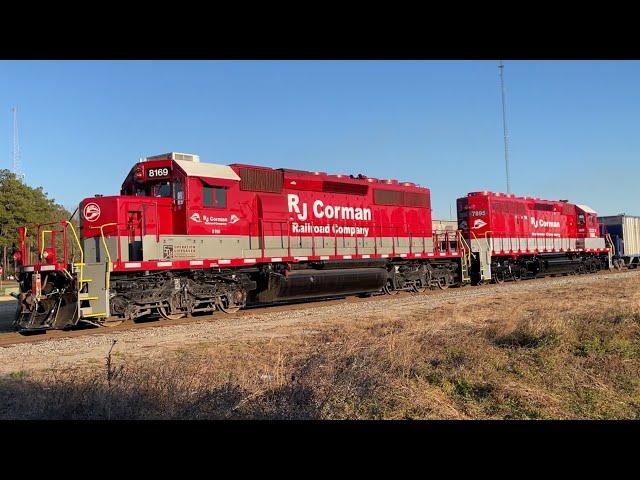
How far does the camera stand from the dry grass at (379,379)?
5.34 metres

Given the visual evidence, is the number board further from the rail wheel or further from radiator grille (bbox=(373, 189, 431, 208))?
radiator grille (bbox=(373, 189, 431, 208))

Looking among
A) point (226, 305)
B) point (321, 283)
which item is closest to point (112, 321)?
point (226, 305)

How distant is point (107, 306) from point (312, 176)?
7973 millimetres

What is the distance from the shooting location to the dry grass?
534 cm

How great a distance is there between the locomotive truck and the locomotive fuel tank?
1.5 inches

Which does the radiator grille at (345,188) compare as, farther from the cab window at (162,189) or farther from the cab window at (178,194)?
the cab window at (162,189)

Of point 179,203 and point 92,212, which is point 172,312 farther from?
point 92,212

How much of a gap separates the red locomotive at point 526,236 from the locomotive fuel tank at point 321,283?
25.6 ft

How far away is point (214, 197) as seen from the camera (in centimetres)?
1534

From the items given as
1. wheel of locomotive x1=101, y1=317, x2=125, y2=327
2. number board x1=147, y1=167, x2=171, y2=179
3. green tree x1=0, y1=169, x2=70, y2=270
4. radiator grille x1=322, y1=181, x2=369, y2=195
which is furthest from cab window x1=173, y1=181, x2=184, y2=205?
green tree x1=0, y1=169, x2=70, y2=270

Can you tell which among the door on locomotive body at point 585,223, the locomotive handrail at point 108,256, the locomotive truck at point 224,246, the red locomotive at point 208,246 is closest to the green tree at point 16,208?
the locomotive truck at point 224,246
